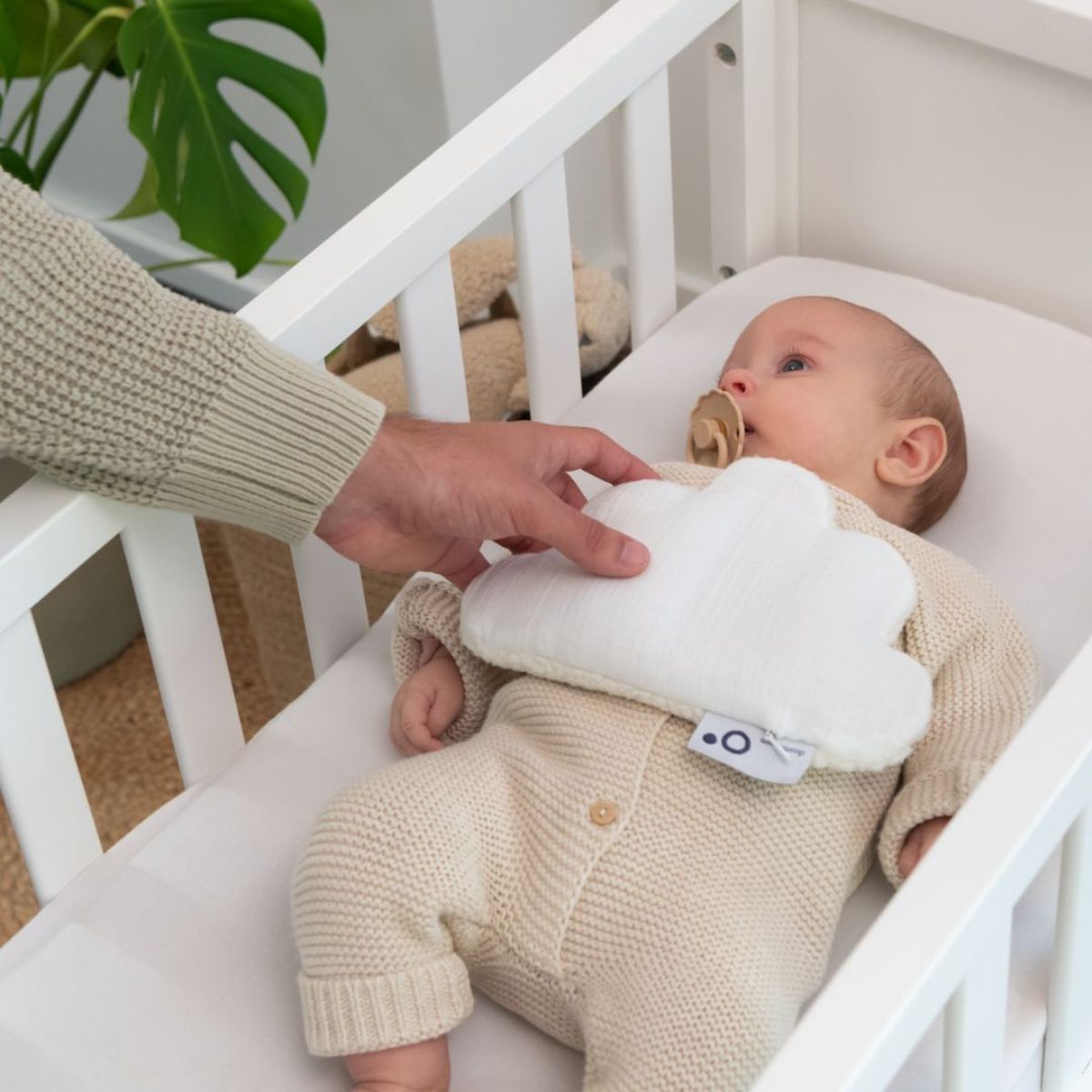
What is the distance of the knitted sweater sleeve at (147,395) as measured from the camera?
0.87 meters

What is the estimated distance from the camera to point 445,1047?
904 millimetres

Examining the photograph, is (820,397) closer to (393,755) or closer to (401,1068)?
(393,755)

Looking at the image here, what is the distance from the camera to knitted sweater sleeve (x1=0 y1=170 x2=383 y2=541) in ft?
2.86

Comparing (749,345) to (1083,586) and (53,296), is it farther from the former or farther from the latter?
(53,296)

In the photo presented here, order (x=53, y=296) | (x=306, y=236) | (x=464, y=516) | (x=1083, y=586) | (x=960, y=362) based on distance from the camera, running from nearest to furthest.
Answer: (x=53, y=296) → (x=464, y=516) → (x=1083, y=586) → (x=960, y=362) → (x=306, y=236)

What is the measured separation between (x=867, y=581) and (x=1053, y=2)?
451 millimetres

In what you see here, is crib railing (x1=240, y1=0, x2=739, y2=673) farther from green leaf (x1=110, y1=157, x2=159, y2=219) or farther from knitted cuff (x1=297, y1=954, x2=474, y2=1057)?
green leaf (x1=110, y1=157, x2=159, y2=219)

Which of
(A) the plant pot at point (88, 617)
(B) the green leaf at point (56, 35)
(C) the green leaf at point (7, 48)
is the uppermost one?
(C) the green leaf at point (7, 48)

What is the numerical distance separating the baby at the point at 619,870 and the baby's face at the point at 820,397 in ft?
0.26

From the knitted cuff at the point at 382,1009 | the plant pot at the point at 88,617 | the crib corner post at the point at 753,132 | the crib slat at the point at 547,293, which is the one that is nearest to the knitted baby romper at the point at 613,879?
the knitted cuff at the point at 382,1009

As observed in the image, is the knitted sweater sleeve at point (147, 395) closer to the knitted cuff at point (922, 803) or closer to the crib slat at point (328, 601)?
the crib slat at point (328, 601)

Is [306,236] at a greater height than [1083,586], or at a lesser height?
lesser

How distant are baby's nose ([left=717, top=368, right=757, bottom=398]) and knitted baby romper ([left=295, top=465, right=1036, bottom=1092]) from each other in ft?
0.70

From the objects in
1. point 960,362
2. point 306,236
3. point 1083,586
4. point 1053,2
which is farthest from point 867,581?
point 306,236
